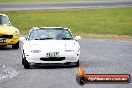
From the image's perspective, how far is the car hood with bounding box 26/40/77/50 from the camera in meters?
15.0

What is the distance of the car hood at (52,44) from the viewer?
1503 cm

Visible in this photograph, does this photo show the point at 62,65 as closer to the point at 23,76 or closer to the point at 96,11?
the point at 23,76

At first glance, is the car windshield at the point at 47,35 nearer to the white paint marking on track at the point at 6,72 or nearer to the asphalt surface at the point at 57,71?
the asphalt surface at the point at 57,71

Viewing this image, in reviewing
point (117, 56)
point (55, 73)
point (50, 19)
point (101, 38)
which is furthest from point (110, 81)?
point (50, 19)

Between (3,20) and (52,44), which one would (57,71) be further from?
(3,20)

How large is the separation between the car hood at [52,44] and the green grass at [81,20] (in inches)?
703

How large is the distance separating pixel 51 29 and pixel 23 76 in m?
4.29

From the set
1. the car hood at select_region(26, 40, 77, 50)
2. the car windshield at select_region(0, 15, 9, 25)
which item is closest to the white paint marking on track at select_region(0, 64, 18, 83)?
the car hood at select_region(26, 40, 77, 50)

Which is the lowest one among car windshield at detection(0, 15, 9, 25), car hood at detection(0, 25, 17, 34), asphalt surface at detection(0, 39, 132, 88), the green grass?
the green grass

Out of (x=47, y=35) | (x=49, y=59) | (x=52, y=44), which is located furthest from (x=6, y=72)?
(x=47, y=35)

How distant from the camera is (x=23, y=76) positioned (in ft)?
41.6

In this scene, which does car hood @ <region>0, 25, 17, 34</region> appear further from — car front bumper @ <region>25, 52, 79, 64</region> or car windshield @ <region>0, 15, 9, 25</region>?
car front bumper @ <region>25, 52, 79, 64</region>

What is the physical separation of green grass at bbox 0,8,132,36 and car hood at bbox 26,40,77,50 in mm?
17845

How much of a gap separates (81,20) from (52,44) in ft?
84.7
